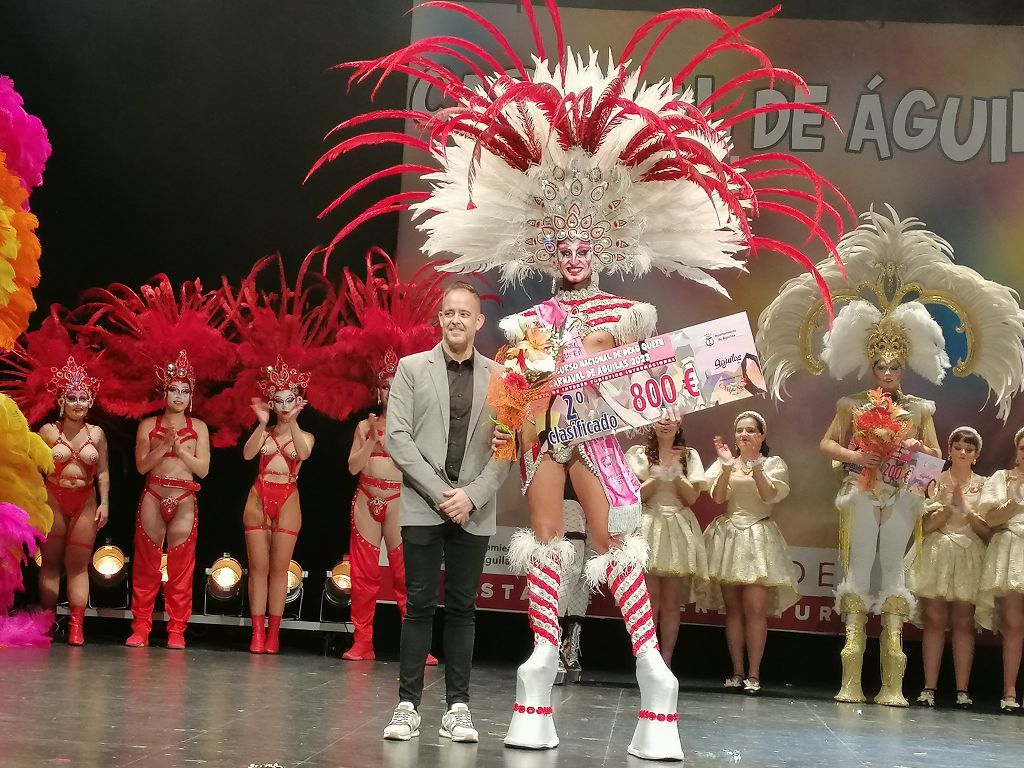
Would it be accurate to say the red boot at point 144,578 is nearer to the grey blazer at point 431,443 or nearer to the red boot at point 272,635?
the red boot at point 272,635

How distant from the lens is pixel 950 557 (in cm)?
649

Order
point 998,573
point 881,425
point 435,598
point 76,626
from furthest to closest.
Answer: point 76,626 → point 998,573 → point 881,425 → point 435,598

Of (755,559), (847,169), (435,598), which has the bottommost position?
(435,598)

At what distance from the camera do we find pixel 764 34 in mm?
7289

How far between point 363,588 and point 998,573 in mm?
3264

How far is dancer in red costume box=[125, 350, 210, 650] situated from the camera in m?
7.00

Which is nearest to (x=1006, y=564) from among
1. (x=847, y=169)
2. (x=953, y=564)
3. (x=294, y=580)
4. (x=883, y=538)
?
(x=953, y=564)

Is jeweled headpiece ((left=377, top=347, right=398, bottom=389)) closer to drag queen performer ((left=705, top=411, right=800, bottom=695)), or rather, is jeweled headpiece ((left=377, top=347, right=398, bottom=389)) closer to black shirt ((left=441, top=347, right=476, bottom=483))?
drag queen performer ((left=705, top=411, right=800, bottom=695))

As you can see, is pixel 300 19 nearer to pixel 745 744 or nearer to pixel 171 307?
pixel 171 307

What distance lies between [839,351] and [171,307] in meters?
3.65

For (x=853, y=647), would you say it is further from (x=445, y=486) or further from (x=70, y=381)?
(x=70, y=381)

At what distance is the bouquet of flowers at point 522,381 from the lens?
418 centimetres

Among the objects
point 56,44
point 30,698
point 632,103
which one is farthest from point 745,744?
point 56,44

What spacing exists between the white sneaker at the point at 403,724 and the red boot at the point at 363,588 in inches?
104
